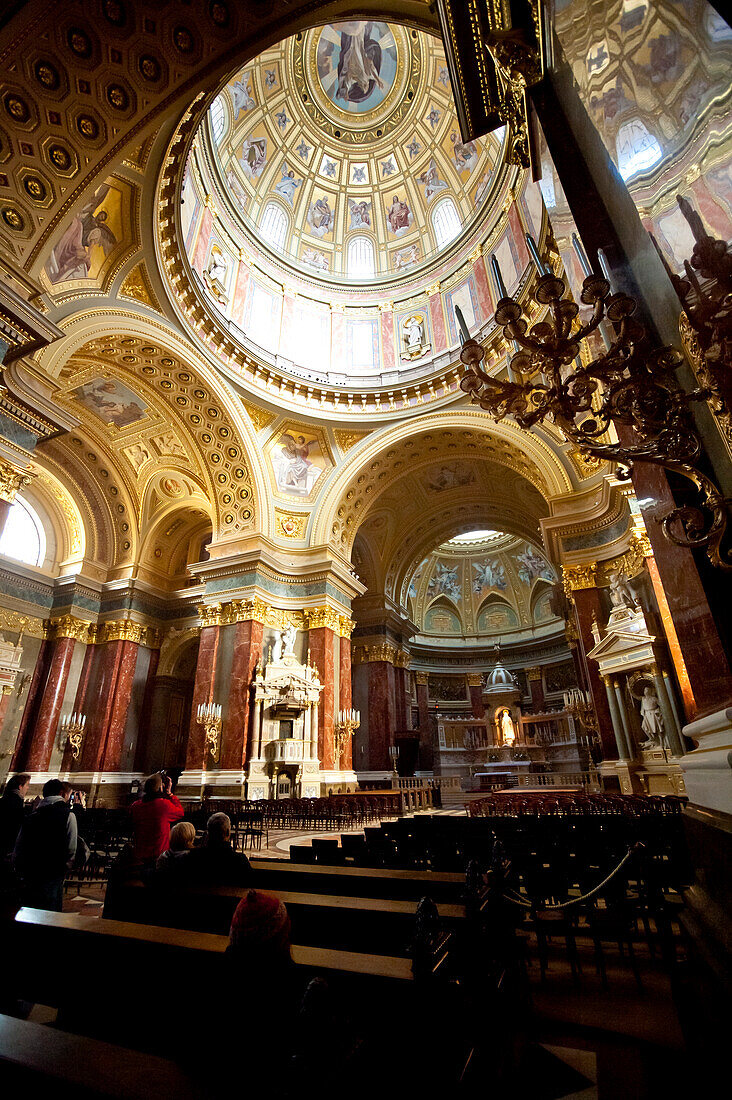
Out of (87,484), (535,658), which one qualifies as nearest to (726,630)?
(87,484)

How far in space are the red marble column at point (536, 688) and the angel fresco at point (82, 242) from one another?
967 inches

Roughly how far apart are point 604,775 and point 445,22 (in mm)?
12981

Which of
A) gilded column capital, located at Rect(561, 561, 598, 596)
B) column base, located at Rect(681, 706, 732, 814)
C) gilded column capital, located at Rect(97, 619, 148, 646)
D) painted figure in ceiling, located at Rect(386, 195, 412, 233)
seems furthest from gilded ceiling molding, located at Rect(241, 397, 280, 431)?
column base, located at Rect(681, 706, 732, 814)

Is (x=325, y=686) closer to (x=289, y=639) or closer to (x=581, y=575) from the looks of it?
(x=289, y=639)

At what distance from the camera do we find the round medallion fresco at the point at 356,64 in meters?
17.7

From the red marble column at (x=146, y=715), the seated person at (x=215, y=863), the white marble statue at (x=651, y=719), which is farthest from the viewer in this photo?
the red marble column at (x=146, y=715)

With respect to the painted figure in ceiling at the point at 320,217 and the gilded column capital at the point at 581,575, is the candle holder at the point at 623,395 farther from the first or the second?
the painted figure in ceiling at the point at 320,217

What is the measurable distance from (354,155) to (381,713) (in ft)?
69.8

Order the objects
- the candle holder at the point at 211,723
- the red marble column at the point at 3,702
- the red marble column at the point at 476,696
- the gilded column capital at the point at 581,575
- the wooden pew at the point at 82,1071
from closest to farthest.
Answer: the wooden pew at the point at 82,1071, the gilded column capital at the point at 581,575, the red marble column at the point at 3,702, the candle holder at the point at 211,723, the red marble column at the point at 476,696

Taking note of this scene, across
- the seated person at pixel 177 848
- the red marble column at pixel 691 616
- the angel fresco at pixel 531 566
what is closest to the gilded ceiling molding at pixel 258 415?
the red marble column at pixel 691 616

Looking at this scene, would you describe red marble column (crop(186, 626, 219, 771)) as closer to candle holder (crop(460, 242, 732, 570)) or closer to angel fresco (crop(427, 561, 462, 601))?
candle holder (crop(460, 242, 732, 570))

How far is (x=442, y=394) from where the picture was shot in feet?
54.7

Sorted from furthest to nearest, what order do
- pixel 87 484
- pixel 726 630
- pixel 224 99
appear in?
pixel 87 484
pixel 224 99
pixel 726 630

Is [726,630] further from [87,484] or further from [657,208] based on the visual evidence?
[87,484]
